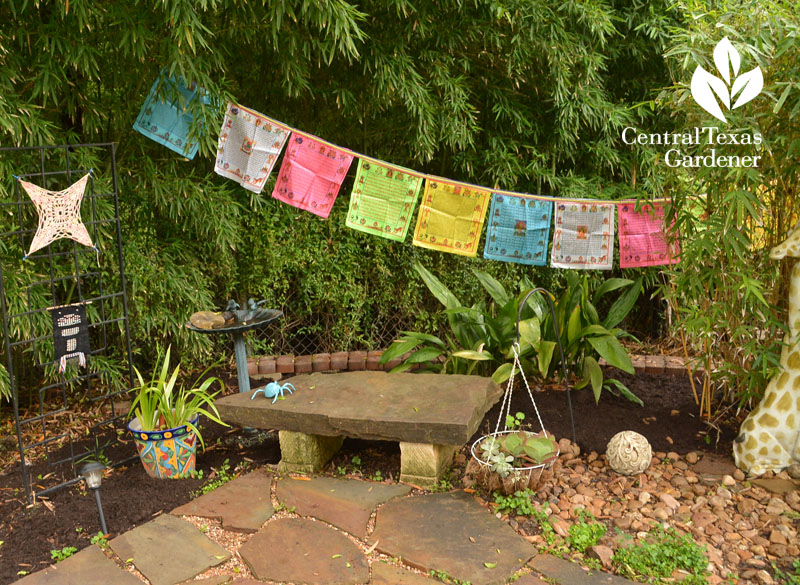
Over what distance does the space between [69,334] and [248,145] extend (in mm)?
1424

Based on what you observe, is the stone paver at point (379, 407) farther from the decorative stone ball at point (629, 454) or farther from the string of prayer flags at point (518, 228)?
the string of prayer flags at point (518, 228)

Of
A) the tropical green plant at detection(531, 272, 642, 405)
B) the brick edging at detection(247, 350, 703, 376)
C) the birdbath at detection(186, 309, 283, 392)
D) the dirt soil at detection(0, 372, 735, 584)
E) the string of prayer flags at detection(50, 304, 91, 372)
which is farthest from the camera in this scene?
the brick edging at detection(247, 350, 703, 376)

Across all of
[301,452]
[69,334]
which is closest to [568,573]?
[301,452]

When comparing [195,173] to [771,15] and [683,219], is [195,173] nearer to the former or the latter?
[683,219]

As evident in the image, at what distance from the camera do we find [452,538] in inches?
114

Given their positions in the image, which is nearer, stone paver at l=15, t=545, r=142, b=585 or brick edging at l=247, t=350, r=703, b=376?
stone paver at l=15, t=545, r=142, b=585

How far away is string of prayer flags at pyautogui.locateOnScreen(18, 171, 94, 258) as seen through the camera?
3.30 meters

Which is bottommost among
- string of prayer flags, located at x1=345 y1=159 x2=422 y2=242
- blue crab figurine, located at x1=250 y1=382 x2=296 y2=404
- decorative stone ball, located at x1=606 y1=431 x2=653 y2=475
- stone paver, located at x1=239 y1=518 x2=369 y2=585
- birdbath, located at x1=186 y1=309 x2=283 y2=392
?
stone paver, located at x1=239 y1=518 x2=369 y2=585

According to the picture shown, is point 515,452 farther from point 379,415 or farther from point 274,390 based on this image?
point 274,390

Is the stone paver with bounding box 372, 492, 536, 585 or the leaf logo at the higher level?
the leaf logo

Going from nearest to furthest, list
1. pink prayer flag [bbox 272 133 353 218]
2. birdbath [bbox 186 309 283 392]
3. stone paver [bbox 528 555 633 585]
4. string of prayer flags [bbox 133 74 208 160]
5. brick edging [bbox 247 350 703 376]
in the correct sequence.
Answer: stone paver [bbox 528 555 633 585] → birdbath [bbox 186 309 283 392] → string of prayer flags [bbox 133 74 208 160] → pink prayer flag [bbox 272 133 353 218] → brick edging [bbox 247 350 703 376]

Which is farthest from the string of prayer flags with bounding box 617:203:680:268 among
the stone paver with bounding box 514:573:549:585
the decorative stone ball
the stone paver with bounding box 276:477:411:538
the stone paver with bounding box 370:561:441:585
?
the stone paver with bounding box 370:561:441:585

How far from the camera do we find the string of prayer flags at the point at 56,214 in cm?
330

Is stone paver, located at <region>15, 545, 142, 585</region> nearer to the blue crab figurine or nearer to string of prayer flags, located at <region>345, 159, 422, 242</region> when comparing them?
the blue crab figurine
